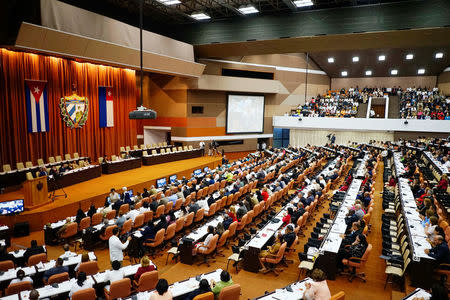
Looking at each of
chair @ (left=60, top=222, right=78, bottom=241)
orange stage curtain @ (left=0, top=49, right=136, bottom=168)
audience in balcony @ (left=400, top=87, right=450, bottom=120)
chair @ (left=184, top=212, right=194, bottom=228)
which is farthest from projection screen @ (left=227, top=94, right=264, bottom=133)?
chair @ (left=60, top=222, right=78, bottom=241)

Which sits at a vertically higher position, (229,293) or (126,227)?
(229,293)

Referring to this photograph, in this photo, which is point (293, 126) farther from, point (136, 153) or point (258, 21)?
point (136, 153)

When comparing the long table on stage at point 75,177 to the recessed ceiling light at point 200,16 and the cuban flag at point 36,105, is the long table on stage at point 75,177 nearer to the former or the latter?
the cuban flag at point 36,105

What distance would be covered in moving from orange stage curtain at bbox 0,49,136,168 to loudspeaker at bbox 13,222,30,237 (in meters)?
5.56

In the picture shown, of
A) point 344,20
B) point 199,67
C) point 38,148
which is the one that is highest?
point 344,20

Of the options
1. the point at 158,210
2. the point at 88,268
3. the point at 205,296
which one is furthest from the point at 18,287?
the point at 158,210

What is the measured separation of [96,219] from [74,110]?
32.0 ft

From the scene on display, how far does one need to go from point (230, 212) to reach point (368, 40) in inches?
482

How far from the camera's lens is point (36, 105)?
50.1 feet

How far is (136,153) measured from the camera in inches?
790

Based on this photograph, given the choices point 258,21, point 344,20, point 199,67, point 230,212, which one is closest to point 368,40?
point 344,20

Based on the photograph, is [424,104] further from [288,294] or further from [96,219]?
[96,219]

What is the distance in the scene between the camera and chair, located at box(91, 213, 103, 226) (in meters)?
9.94

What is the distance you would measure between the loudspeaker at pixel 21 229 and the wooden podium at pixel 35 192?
0.81 meters
